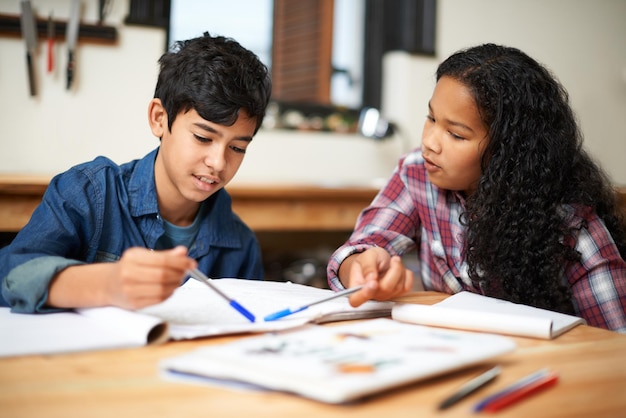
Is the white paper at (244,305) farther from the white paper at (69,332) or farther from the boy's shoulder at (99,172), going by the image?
the boy's shoulder at (99,172)

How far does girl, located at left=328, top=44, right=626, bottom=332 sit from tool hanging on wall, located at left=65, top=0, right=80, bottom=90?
148 cm

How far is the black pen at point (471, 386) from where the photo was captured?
1.78 ft

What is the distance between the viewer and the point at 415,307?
90 cm

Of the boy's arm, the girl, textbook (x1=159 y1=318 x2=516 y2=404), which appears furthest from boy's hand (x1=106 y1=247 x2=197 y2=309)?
the girl

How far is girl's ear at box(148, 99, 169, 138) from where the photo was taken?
53.6 inches

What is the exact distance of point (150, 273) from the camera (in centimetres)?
72

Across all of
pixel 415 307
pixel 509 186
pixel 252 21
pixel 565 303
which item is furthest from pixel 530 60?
pixel 252 21

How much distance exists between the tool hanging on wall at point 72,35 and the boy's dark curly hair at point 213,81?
112 centimetres

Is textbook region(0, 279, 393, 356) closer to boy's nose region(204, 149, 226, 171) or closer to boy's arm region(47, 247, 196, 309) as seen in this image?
boy's arm region(47, 247, 196, 309)

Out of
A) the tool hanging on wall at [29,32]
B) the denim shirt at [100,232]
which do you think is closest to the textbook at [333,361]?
the denim shirt at [100,232]

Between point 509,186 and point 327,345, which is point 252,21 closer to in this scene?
point 509,186

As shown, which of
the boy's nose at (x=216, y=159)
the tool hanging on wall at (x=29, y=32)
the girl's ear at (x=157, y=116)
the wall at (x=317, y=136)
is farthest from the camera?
the wall at (x=317, y=136)

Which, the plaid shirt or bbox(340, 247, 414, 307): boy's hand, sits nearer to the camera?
bbox(340, 247, 414, 307): boy's hand

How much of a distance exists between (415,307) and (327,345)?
28 cm
